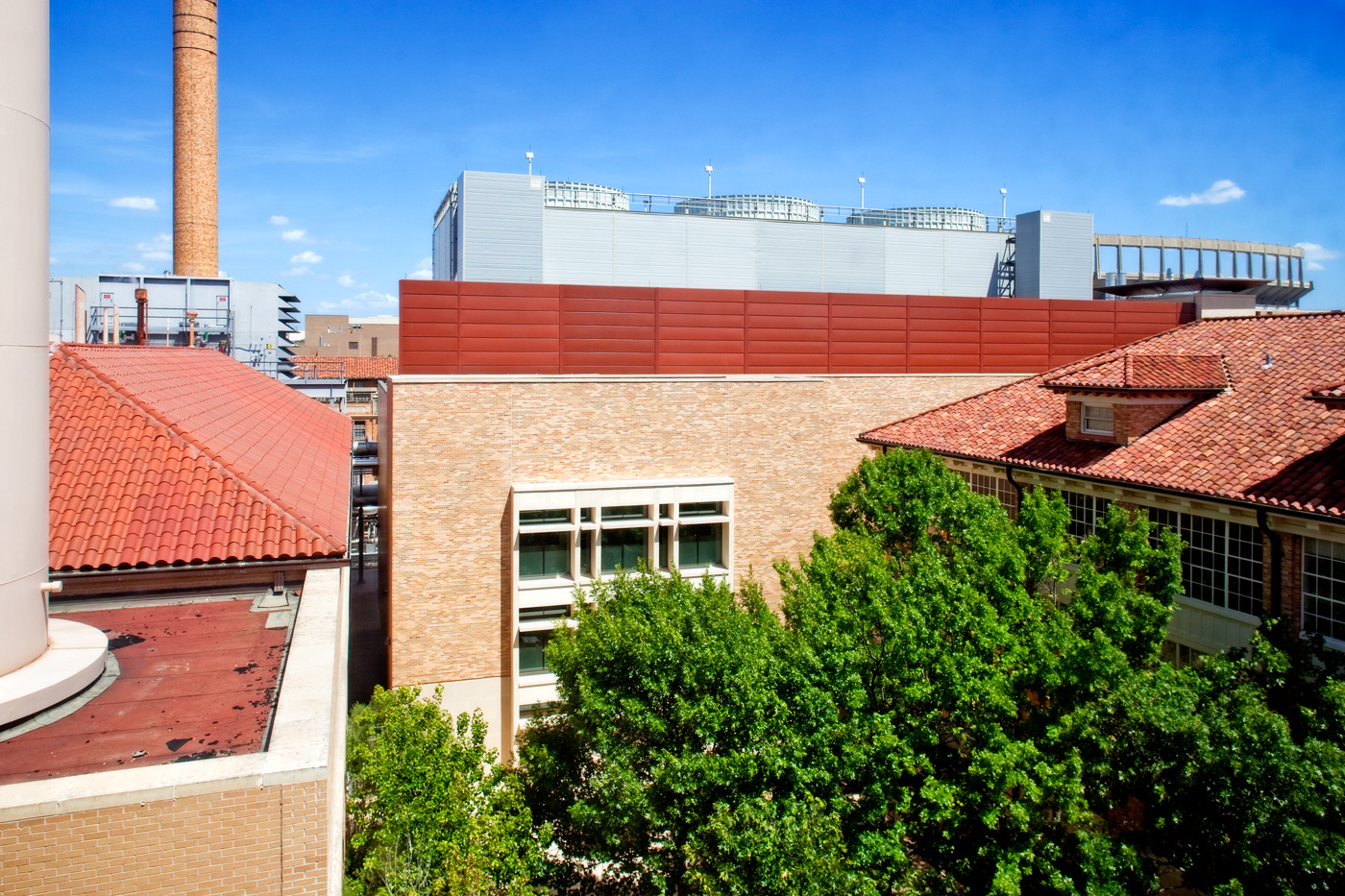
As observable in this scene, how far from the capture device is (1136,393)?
19.0 m

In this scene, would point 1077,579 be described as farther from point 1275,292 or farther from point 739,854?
point 1275,292

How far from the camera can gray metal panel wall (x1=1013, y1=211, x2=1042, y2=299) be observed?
122 feet

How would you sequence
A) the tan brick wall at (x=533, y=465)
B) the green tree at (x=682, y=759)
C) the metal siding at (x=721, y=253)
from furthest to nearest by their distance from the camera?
the metal siding at (x=721, y=253) < the tan brick wall at (x=533, y=465) < the green tree at (x=682, y=759)

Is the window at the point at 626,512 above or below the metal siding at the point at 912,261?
below

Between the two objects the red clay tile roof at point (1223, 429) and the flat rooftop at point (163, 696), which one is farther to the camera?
the red clay tile roof at point (1223, 429)

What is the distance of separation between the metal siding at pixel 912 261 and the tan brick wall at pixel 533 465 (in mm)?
10585

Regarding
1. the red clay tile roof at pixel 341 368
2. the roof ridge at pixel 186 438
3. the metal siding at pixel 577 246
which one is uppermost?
the metal siding at pixel 577 246

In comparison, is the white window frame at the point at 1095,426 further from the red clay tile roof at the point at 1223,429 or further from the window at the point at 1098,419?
the red clay tile roof at the point at 1223,429

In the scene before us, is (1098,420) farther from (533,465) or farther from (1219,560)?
(533,465)

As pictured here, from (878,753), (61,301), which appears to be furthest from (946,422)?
(61,301)

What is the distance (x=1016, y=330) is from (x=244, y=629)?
88.8 ft

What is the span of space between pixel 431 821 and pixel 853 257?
28423mm

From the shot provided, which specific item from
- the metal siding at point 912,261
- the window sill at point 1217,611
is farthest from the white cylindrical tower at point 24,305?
the metal siding at point 912,261

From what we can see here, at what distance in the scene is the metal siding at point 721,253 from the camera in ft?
111
